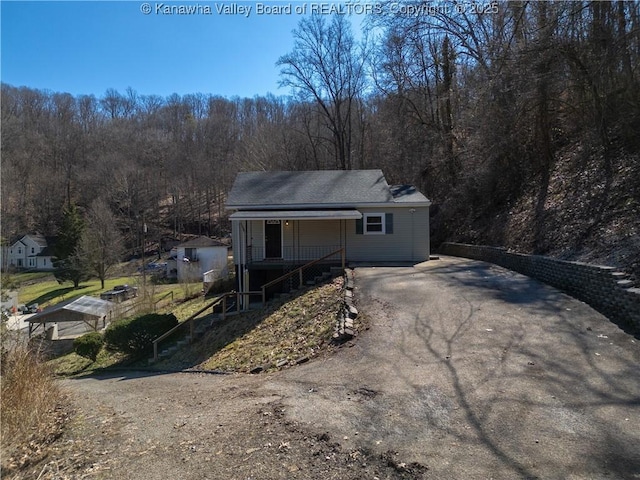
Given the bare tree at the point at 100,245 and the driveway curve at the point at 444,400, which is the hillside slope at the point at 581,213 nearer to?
the driveway curve at the point at 444,400

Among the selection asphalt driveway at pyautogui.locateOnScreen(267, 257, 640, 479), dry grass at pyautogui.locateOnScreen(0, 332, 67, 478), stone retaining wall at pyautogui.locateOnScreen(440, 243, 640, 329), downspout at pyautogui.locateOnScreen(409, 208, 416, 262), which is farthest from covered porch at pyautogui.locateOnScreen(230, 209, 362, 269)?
dry grass at pyautogui.locateOnScreen(0, 332, 67, 478)

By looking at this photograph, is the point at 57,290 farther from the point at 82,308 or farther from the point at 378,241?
the point at 378,241

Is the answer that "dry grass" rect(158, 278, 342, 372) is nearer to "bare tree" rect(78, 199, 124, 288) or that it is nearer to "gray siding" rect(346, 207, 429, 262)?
"gray siding" rect(346, 207, 429, 262)

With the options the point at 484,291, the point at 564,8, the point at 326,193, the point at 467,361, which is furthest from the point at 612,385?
the point at 326,193

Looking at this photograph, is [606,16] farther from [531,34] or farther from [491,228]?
[491,228]

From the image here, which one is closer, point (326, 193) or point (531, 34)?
point (531, 34)

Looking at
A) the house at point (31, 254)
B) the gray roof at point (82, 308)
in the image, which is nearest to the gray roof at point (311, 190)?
the gray roof at point (82, 308)

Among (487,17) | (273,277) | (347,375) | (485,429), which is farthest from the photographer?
(487,17)
